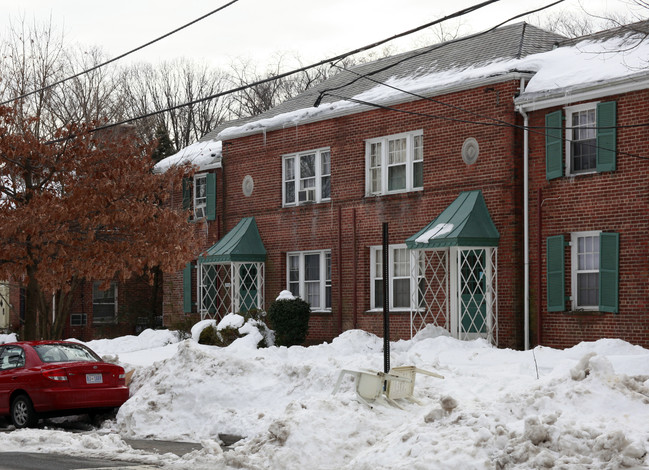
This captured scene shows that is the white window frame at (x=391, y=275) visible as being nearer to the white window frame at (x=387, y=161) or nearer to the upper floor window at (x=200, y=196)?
the white window frame at (x=387, y=161)

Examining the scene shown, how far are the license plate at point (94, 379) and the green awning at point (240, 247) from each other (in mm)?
12358

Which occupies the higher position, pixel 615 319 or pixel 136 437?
pixel 615 319

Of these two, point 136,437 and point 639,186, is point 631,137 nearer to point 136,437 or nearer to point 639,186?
point 639,186

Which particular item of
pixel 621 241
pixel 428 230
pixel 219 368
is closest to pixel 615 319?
pixel 621 241

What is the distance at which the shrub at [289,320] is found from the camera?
25609 mm

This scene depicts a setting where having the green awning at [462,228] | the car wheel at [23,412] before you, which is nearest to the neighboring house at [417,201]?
the green awning at [462,228]

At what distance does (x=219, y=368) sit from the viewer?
52.1ft

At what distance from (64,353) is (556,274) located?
1090 cm

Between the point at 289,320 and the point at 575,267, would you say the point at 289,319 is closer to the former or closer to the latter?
the point at 289,320

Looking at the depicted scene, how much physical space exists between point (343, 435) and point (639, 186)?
11.3 m

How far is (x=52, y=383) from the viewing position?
586 inches

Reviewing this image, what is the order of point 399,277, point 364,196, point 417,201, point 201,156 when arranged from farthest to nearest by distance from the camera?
point 201,156 → point 364,196 → point 399,277 → point 417,201

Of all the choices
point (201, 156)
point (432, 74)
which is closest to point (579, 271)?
point (432, 74)

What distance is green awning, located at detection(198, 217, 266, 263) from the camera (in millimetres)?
27953
